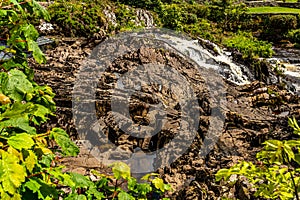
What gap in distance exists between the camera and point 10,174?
1011mm

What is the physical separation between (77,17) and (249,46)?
27.0ft

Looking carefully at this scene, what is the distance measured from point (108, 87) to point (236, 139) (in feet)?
9.87

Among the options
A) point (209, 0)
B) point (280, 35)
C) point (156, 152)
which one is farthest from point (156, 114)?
point (209, 0)

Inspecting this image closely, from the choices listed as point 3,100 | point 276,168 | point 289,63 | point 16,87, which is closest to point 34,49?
point 16,87

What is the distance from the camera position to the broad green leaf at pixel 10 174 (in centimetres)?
100

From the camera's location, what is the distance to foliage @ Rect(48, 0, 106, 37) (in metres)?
12.6

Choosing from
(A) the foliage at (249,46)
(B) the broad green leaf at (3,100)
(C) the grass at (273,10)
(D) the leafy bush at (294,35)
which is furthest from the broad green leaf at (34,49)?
(C) the grass at (273,10)

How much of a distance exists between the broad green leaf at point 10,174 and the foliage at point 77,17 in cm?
1186

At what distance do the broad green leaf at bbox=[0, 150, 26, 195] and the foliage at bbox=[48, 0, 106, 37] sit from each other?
1186 cm

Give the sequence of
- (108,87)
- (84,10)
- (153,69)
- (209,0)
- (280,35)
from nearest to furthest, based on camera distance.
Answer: (108,87), (153,69), (84,10), (280,35), (209,0)

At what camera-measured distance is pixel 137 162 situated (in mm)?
5738

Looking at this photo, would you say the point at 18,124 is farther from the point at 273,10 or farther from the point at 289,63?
the point at 273,10

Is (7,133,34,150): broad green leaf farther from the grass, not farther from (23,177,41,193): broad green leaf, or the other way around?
the grass

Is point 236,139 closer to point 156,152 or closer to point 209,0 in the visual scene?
point 156,152
